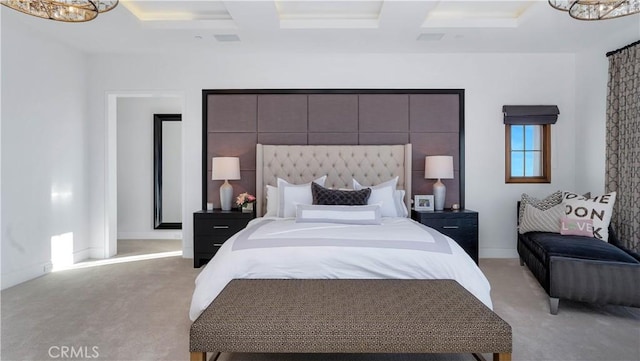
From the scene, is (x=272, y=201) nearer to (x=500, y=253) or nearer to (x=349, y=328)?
(x=349, y=328)

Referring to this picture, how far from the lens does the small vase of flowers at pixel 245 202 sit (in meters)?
4.67

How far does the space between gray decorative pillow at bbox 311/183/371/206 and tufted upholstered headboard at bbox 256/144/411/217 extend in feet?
2.61

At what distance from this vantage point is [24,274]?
4.00 meters

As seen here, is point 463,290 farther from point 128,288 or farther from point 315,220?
point 128,288

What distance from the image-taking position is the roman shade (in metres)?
4.91

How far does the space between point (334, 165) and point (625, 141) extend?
10.4 ft

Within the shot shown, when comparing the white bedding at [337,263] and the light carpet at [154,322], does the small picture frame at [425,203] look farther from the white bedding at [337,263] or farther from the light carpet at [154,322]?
the white bedding at [337,263]

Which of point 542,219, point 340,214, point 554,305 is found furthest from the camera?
point 542,219

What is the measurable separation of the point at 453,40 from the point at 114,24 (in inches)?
153

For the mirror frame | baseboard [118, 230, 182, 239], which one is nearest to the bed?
baseboard [118, 230, 182, 239]

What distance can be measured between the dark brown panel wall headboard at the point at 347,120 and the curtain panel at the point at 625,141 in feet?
5.22

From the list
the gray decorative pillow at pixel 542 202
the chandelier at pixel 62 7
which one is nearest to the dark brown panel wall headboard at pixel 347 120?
the gray decorative pillow at pixel 542 202

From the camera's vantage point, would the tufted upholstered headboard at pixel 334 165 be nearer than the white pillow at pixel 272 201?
No

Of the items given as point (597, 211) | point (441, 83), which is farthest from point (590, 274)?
point (441, 83)
